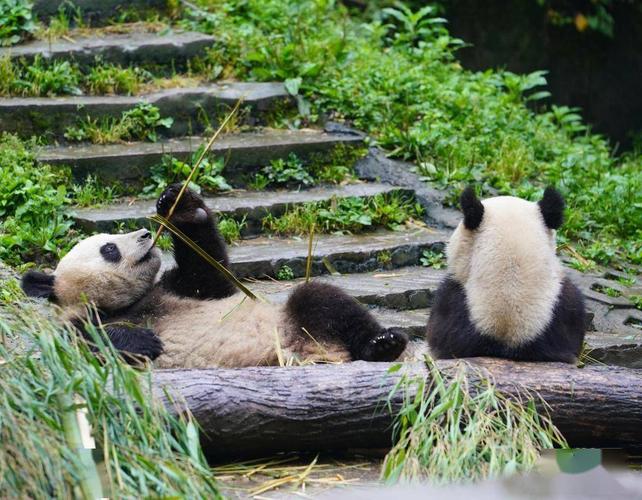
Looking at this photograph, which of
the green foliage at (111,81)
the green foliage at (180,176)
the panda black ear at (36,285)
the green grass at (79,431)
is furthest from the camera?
the green foliage at (111,81)

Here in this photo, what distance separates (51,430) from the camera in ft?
11.9

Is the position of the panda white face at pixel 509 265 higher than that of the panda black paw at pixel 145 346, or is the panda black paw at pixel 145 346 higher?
the panda white face at pixel 509 265

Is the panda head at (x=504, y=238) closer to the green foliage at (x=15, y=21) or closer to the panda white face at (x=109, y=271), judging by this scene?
the panda white face at (x=109, y=271)

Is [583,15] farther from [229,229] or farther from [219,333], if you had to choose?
[219,333]

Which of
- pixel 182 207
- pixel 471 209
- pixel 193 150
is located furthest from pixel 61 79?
pixel 471 209

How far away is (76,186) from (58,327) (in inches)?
133

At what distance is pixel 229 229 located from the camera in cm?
714

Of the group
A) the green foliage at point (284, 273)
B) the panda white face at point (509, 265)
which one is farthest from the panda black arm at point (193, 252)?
the panda white face at point (509, 265)

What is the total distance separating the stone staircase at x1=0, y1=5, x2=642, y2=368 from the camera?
265 inches

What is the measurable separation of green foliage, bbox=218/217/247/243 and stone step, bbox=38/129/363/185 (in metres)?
0.72

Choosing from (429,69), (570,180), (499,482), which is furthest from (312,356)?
(429,69)

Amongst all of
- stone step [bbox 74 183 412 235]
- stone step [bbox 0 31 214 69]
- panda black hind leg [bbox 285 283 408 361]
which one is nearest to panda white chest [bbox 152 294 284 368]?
panda black hind leg [bbox 285 283 408 361]

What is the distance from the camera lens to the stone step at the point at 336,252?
268 inches

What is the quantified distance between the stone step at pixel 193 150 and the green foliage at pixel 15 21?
1312 millimetres
